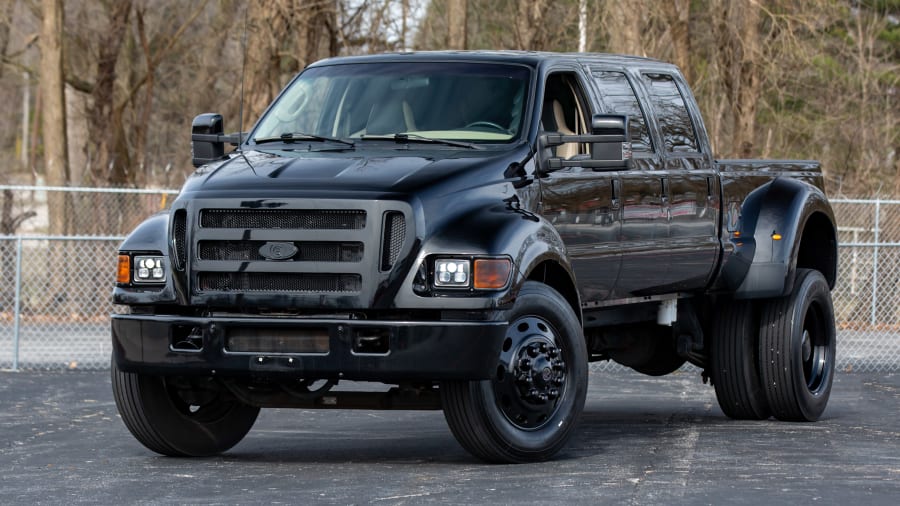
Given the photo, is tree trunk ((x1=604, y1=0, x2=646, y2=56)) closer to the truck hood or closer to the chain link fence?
the chain link fence

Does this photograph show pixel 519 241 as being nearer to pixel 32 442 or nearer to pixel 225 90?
pixel 32 442

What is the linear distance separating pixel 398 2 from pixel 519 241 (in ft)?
61.3

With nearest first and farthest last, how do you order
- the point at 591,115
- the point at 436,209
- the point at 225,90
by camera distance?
the point at 436,209 → the point at 591,115 → the point at 225,90

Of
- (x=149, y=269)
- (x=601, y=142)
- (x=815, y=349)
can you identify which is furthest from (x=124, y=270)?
(x=815, y=349)

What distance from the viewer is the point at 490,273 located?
881 centimetres

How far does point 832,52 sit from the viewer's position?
3766cm

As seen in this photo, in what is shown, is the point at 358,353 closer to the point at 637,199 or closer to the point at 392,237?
the point at 392,237

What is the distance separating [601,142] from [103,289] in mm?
14894

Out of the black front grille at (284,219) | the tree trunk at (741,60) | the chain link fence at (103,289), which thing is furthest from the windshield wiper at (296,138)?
the tree trunk at (741,60)

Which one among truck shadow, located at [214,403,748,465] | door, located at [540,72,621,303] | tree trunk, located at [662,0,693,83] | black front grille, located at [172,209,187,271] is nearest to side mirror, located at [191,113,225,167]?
black front grille, located at [172,209,187,271]

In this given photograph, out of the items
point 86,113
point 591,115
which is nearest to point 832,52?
point 86,113

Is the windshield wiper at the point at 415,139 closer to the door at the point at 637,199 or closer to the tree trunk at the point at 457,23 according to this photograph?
the door at the point at 637,199

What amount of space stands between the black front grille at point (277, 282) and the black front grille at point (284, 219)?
25cm

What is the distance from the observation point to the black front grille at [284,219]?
8.86 metres
